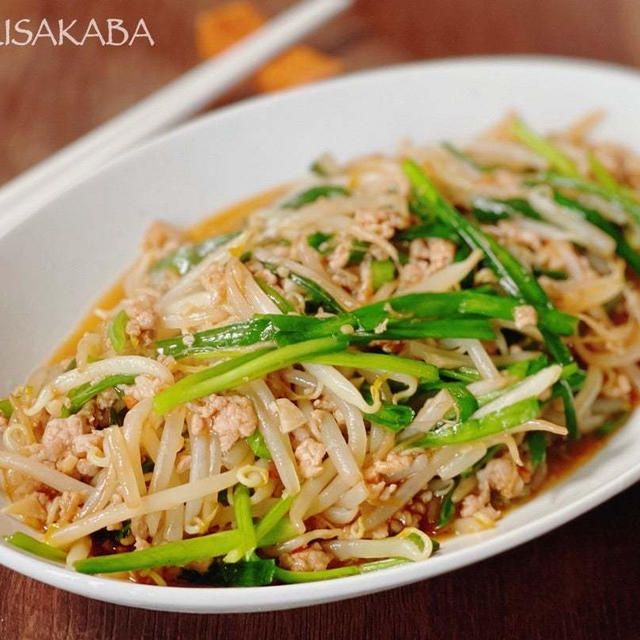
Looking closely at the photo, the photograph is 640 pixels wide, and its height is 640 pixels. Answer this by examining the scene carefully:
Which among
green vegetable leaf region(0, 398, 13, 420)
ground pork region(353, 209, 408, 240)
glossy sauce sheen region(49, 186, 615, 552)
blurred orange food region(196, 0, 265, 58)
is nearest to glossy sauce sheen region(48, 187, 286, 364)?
glossy sauce sheen region(49, 186, 615, 552)

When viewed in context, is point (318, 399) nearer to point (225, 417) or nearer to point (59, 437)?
point (225, 417)

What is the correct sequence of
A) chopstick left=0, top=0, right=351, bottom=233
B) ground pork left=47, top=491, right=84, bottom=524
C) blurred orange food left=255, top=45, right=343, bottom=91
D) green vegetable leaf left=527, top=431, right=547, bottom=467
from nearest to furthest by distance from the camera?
ground pork left=47, top=491, right=84, bottom=524 < green vegetable leaf left=527, top=431, right=547, bottom=467 < chopstick left=0, top=0, right=351, bottom=233 < blurred orange food left=255, top=45, right=343, bottom=91

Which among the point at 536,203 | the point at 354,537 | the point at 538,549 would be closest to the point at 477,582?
the point at 538,549

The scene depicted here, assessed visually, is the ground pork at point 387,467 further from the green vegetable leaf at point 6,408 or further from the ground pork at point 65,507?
the green vegetable leaf at point 6,408

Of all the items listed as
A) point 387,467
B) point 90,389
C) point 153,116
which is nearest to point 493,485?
point 387,467

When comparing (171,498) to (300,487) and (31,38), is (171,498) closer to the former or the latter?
(300,487)

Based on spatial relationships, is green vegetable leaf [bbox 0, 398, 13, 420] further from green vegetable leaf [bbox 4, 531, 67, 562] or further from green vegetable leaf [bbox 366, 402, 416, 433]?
green vegetable leaf [bbox 366, 402, 416, 433]
